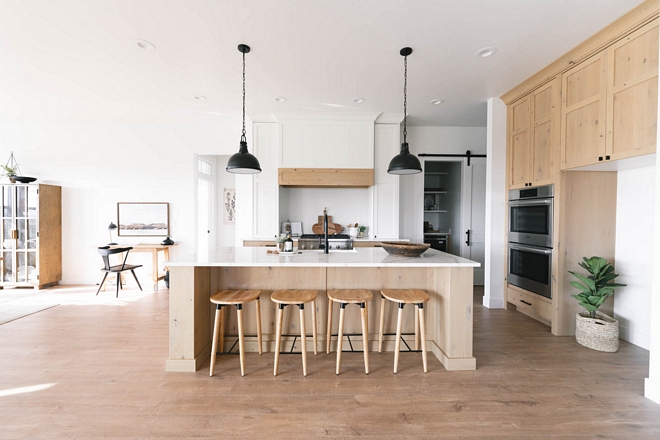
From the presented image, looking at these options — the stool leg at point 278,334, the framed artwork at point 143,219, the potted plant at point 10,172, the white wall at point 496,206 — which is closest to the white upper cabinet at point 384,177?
the white wall at point 496,206

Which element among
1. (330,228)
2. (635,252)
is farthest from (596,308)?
(330,228)

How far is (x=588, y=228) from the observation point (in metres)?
3.05

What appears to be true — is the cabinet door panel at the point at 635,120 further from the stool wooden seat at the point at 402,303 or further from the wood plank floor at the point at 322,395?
the stool wooden seat at the point at 402,303

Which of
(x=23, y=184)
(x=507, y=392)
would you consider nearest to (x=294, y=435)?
(x=507, y=392)

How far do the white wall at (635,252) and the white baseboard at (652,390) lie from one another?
106 cm

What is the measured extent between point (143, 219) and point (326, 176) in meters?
3.44

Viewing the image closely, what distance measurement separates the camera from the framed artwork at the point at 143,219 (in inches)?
206

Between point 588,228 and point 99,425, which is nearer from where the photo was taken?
point 99,425

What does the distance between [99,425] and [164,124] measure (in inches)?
188

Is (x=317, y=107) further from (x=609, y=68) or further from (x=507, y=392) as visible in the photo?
(x=507, y=392)

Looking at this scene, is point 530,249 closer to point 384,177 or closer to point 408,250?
point 408,250

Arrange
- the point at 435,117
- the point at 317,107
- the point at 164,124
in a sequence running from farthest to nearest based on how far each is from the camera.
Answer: the point at 164,124, the point at 435,117, the point at 317,107

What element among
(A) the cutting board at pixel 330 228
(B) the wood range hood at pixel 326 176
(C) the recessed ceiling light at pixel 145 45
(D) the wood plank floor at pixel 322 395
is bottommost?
(D) the wood plank floor at pixel 322 395

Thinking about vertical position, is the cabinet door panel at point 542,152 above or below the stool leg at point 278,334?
above
